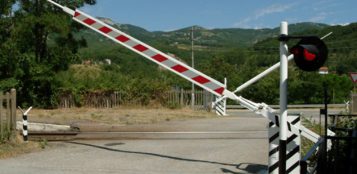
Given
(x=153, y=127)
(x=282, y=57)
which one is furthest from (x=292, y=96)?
(x=282, y=57)

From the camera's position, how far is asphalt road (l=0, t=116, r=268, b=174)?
9898mm

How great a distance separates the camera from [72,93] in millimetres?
34344

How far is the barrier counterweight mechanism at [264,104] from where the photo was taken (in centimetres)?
618

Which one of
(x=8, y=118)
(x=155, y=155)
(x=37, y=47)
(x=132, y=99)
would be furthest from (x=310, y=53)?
(x=37, y=47)

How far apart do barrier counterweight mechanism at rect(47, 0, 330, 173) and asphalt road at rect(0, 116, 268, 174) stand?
152 centimetres

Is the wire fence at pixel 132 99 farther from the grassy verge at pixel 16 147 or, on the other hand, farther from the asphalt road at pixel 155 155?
the grassy verge at pixel 16 147

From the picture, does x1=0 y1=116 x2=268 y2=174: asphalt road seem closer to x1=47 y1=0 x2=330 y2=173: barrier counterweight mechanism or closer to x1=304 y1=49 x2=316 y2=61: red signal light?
x1=47 y1=0 x2=330 y2=173: barrier counterweight mechanism

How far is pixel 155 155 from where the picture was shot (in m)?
11.7

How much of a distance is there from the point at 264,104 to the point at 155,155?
12.6 feet

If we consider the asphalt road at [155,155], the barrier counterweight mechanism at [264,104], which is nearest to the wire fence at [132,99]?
the asphalt road at [155,155]

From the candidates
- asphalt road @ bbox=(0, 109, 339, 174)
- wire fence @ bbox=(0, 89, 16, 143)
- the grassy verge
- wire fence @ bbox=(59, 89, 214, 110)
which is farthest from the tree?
the grassy verge

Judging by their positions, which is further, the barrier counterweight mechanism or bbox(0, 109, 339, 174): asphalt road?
bbox(0, 109, 339, 174): asphalt road

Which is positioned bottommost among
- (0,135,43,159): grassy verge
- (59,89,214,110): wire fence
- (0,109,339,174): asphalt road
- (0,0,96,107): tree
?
(0,109,339,174): asphalt road

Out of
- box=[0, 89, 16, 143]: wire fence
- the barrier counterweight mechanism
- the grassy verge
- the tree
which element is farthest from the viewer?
the tree
